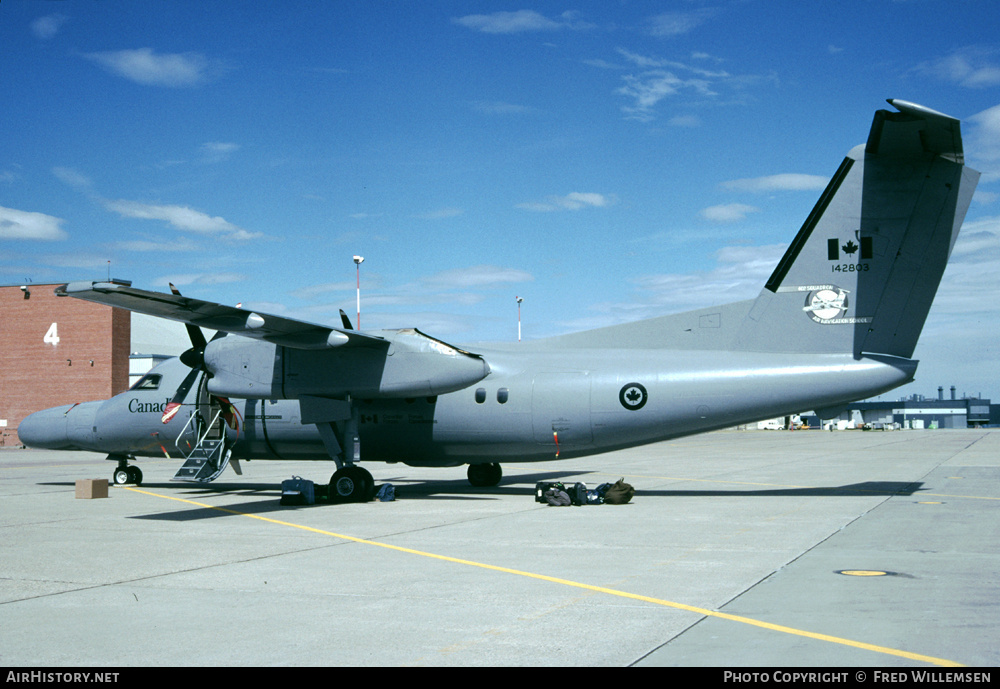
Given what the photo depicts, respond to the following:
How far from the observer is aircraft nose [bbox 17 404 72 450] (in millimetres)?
22203

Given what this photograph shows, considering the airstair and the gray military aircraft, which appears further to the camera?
the airstair

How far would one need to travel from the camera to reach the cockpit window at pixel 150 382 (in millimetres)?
21266

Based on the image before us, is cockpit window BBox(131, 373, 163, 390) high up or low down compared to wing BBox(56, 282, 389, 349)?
down

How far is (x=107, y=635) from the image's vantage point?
6.50m

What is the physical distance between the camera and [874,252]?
15148 mm

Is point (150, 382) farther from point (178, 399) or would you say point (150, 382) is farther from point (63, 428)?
point (63, 428)

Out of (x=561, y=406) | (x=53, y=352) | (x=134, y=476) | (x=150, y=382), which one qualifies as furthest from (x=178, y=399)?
(x=53, y=352)

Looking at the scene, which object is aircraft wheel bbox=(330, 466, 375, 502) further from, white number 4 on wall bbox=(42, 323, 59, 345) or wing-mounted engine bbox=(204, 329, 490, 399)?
white number 4 on wall bbox=(42, 323, 59, 345)

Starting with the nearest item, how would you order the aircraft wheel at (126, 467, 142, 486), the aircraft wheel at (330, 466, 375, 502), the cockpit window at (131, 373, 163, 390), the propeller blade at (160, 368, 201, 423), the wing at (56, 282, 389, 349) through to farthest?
the wing at (56, 282, 389, 349)
the aircraft wheel at (330, 466, 375, 502)
the propeller blade at (160, 368, 201, 423)
the cockpit window at (131, 373, 163, 390)
the aircraft wheel at (126, 467, 142, 486)

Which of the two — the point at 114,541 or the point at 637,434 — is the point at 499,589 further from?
the point at 637,434

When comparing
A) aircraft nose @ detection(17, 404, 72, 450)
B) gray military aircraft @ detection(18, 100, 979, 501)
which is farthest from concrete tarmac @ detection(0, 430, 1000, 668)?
aircraft nose @ detection(17, 404, 72, 450)

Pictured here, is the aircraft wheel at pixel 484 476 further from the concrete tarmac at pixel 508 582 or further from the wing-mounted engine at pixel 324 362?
the wing-mounted engine at pixel 324 362

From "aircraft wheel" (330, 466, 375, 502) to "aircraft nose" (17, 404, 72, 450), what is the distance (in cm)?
948
